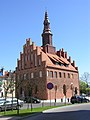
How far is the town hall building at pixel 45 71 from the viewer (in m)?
63.6

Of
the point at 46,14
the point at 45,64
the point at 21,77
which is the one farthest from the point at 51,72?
the point at 46,14

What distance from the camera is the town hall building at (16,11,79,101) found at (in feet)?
209

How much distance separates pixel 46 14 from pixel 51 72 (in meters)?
20.9

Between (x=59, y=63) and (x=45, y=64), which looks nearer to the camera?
(x=45, y=64)

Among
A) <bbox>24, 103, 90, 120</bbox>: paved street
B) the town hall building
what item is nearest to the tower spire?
the town hall building

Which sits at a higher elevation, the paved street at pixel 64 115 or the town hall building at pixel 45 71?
the town hall building at pixel 45 71

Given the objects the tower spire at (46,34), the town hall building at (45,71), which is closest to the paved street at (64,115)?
the town hall building at (45,71)

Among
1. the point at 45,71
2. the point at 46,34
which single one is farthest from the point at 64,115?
the point at 46,34

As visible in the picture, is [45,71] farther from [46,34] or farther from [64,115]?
[64,115]

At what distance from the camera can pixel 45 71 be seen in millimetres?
63312

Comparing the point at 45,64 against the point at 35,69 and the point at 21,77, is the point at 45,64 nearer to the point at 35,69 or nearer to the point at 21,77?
the point at 35,69

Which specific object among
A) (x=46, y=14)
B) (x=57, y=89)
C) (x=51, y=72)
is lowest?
(x=57, y=89)

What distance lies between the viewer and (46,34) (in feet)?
242

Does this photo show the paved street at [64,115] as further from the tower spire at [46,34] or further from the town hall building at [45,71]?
the tower spire at [46,34]
